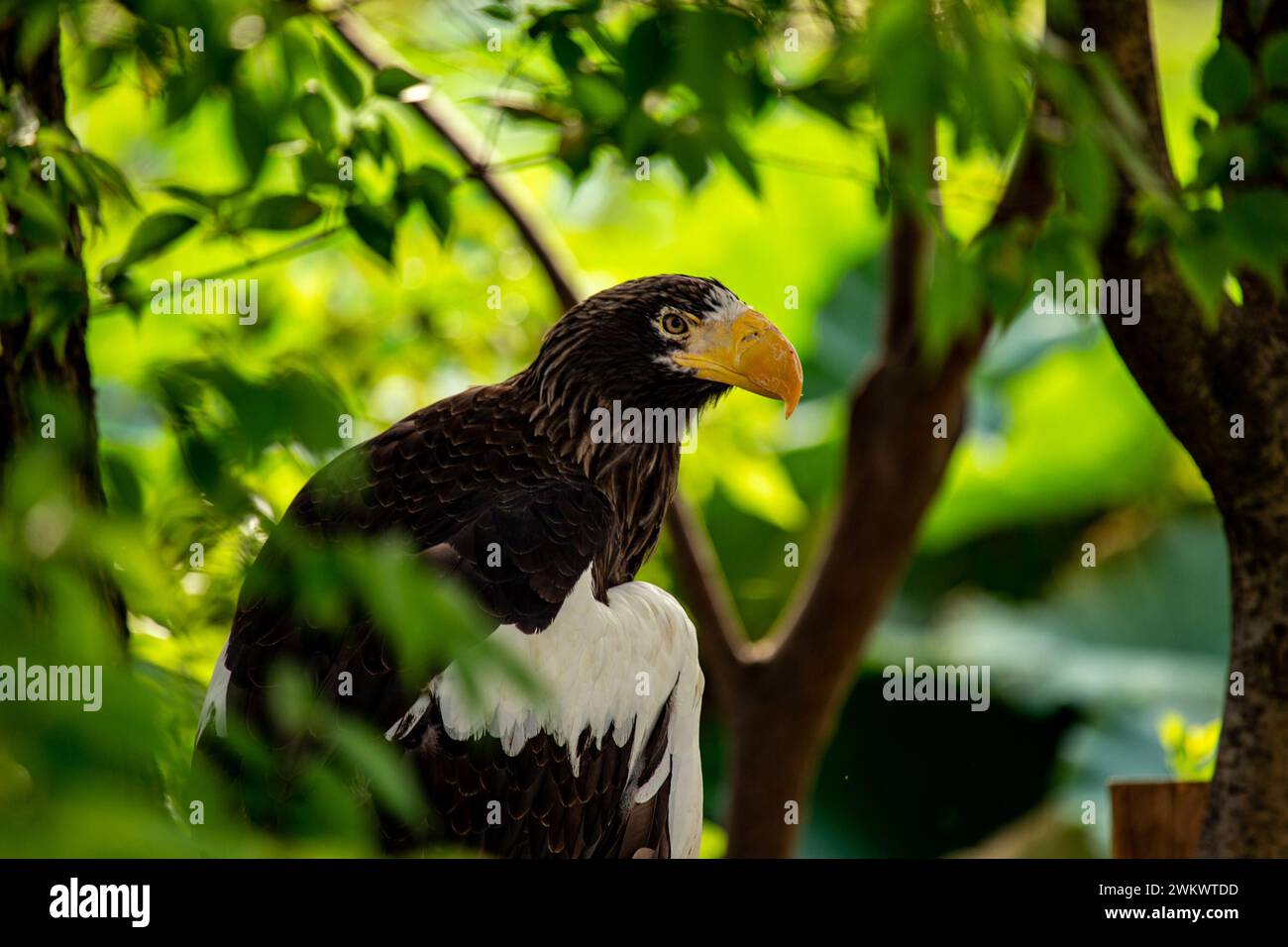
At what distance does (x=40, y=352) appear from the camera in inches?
87.7

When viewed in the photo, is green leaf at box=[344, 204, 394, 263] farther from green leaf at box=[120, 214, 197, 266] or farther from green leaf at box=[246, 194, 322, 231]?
green leaf at box=[120, 214, 197, 266]

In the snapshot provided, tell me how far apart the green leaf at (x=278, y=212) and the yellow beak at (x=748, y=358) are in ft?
2.64

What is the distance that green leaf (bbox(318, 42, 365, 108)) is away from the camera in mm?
2107

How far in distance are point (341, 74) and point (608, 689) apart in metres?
1.05

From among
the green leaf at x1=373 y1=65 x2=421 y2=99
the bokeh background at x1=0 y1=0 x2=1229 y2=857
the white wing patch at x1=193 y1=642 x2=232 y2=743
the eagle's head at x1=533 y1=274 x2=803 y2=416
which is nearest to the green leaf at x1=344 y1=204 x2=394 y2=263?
the green leaf at x1=373 y1=65 x2=421 y2=99

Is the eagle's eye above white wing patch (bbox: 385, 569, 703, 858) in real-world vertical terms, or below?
above

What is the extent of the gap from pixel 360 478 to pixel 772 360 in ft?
2.47

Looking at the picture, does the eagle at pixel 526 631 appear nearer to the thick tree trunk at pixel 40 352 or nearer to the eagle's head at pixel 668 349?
the eagle's head at pixel 668 349

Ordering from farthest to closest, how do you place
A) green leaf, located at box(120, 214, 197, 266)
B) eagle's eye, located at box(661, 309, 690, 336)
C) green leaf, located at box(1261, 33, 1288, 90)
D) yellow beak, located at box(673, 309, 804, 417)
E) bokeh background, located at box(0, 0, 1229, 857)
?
1. bokeh background, located at box(0, 0, 1229, 857)
2. eagle's eye, located at box(661, 309, 690, 336)
3. yellow beak, located at box(673, 309, 804, 417)
4. green leaf, located at box(1261, 33, 1288, 90)
5. green leaf, located at box(120, 214, 197, 266)

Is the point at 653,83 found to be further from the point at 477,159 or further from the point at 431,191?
the point at 477,159

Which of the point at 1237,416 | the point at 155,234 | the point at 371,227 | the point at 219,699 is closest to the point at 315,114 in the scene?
the point at 371,227

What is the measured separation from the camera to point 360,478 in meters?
2.36

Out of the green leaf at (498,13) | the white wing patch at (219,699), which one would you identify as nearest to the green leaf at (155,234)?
the green leaf at (498,13)

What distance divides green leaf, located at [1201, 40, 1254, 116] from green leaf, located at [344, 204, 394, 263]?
131 cm
